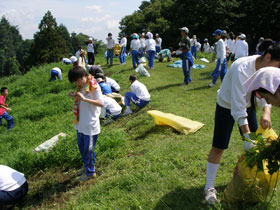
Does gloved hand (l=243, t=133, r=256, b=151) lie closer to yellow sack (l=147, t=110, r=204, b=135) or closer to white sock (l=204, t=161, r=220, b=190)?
white sock (l=204, t=161, r=220, b=190)

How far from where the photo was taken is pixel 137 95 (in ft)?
22.9

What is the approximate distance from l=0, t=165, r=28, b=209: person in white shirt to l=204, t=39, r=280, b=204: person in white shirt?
2.75m

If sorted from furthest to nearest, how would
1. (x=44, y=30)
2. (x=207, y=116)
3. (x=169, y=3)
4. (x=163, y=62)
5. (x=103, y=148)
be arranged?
1. (x=44, y=30)
2. (x=169, y=3)
3. (x=163, y=62)
4. (x=207, y=116)
5. (x=103, y=148)

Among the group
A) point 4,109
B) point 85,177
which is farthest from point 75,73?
point 4,109

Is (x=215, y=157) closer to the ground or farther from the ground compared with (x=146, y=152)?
farther from the ground

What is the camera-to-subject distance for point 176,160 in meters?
3.79

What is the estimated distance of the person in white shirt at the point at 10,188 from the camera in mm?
3479

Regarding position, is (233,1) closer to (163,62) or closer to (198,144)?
(163,62)

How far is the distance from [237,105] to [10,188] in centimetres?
334

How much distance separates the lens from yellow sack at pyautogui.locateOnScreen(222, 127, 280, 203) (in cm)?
211

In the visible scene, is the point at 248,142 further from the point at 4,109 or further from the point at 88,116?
the point at 4,109

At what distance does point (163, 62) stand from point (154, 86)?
603 centimetres

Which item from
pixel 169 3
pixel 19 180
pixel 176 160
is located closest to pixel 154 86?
pixel 176 160

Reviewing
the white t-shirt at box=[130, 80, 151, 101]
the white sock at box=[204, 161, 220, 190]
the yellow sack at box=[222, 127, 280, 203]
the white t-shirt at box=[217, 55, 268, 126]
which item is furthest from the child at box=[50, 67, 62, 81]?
the yellow sack at box=[222, 127, 280, 203]
